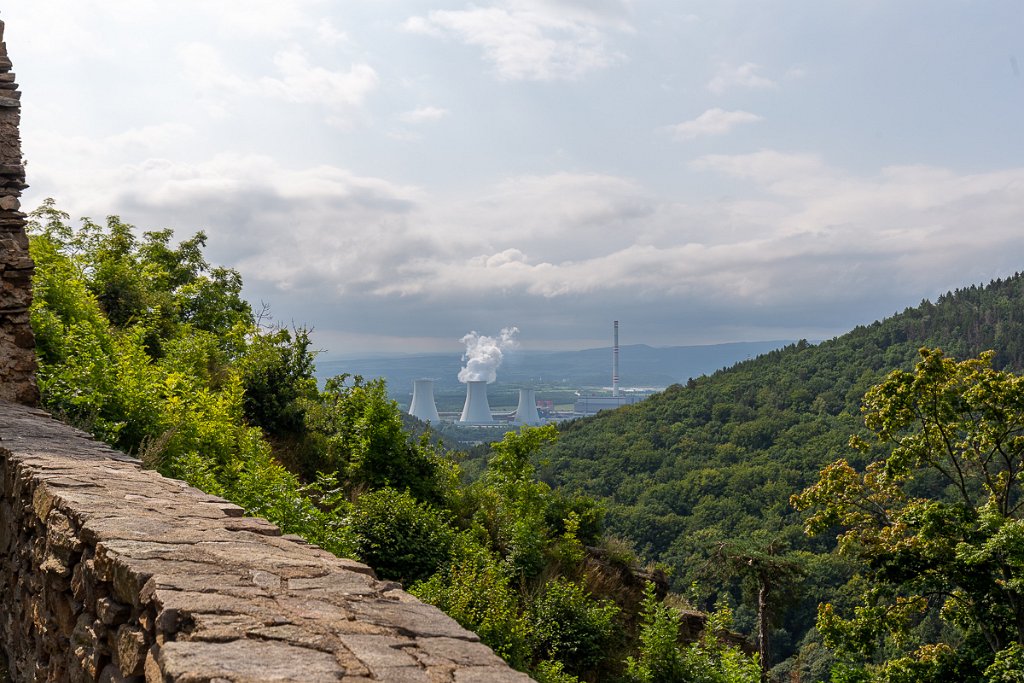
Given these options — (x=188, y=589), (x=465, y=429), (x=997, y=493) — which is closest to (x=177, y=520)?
(x=188, y=589)

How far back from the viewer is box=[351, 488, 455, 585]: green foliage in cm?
856

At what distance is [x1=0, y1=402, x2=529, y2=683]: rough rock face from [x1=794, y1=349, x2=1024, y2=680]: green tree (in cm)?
1662

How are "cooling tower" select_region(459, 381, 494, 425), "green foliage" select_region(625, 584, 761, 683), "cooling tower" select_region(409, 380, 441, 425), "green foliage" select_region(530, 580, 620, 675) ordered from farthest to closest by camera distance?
"cooling tower" select_region(459, 381, 494, 425) → "cooling tower" select_region(409, 380, 441, 425) → "green foliage" select_region(530, 580, 620, 675) → "green foliage" select_region(625, 584, 761, 683)

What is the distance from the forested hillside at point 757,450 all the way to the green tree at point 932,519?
11.2 m

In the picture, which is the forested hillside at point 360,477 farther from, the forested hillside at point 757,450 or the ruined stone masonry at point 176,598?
the forested hillside at point 757,450

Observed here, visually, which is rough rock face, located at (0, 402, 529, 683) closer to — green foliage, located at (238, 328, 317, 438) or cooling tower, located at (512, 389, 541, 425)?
green foliage, located at (238, 328, 317, 438)

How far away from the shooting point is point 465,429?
101625mm

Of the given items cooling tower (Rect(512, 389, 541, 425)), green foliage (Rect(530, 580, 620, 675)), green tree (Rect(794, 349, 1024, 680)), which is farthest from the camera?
cooling tower (Rect(512, 389, 541, 425))

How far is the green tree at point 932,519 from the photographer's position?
1619 centimetres

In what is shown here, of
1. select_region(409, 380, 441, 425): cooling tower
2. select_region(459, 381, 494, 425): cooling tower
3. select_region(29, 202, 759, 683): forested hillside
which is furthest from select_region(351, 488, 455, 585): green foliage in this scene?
select_region(459, 381, 494, 425): cooling tower

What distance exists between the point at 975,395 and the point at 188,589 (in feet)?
61.8

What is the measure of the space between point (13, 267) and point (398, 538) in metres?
4.93

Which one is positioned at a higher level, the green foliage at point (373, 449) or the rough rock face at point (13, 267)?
the rough rock face at point (13, 267)

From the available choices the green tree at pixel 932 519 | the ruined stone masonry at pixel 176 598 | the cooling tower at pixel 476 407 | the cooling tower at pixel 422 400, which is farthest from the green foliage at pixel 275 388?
the cooling tower at pixel 476 407
